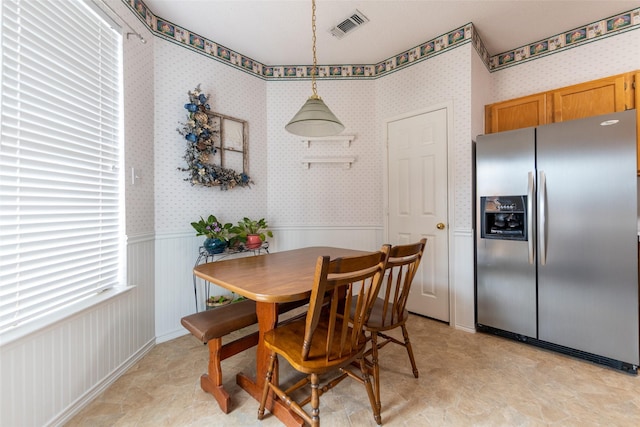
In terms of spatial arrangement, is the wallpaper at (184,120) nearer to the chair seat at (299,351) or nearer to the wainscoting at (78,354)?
the wainscoting at (78,354)

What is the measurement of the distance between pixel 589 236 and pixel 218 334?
2.64 metres

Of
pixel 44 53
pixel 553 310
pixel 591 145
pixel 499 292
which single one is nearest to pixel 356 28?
pixel 591 145

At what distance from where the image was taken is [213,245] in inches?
94.3

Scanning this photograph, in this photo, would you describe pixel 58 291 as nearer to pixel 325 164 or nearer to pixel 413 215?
pixel 325 164

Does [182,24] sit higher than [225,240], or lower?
higher

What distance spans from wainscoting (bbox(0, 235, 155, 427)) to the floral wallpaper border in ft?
6.25

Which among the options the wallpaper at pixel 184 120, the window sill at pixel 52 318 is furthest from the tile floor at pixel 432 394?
the wallpaper at pixel 184 120

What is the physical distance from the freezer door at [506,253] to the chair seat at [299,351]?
65.1 inches

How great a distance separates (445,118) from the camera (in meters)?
2.65

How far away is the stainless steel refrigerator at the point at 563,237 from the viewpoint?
1833 millimetres

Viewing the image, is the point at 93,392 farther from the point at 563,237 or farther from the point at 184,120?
the point at 563,237

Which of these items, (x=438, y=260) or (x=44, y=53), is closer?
(x=44, y=53)

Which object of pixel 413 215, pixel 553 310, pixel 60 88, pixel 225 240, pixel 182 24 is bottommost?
pixel 553 310

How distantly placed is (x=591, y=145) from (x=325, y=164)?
7.63 feet
